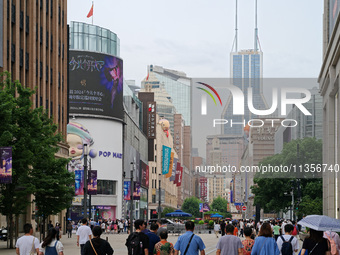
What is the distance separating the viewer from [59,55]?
220 ft

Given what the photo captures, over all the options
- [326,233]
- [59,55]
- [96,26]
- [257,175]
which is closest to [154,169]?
[96,26]

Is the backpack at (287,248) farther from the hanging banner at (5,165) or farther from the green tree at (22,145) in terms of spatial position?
the green tree at (22,145)

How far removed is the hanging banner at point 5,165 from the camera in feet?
103

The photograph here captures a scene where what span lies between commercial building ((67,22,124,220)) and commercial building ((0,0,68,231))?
41284 mm

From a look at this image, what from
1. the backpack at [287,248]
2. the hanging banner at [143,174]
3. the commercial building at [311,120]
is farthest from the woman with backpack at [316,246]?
the hanging banner at [143,174]

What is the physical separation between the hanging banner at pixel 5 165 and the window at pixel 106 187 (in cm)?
8720

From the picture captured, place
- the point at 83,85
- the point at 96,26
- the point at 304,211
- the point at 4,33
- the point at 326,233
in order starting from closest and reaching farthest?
the point at 326,233
the point at 4,33
the point at 304,211
the point at 83,85
the point at 96,26

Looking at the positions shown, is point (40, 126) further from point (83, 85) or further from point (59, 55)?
point (83, 85)

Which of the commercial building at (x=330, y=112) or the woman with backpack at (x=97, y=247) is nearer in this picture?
the woman with backpack at (x=97, y=247)

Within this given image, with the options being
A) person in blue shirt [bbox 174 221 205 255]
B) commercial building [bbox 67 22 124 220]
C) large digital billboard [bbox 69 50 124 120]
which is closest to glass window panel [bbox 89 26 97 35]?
commercial building [bbox 67 22 124 220]

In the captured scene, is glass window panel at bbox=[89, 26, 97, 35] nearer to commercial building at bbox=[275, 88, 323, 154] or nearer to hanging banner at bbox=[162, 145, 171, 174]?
commercial building at bbox=[275, 88, 323, 154]

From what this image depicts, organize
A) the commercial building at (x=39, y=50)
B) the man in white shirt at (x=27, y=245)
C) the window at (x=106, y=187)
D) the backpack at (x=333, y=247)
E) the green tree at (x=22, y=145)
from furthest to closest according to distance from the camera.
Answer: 1. the window at (x=106, y=187)
2. the commercial building at (x=39, y=50)
3. the green tree at (x=22, y=145)
4. the man in white shirt at (x=27, y=245)
5. the backpack at (x=333, y=247)

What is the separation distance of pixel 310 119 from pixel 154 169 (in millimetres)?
59965

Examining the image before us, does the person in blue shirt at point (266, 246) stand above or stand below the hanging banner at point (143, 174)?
below
